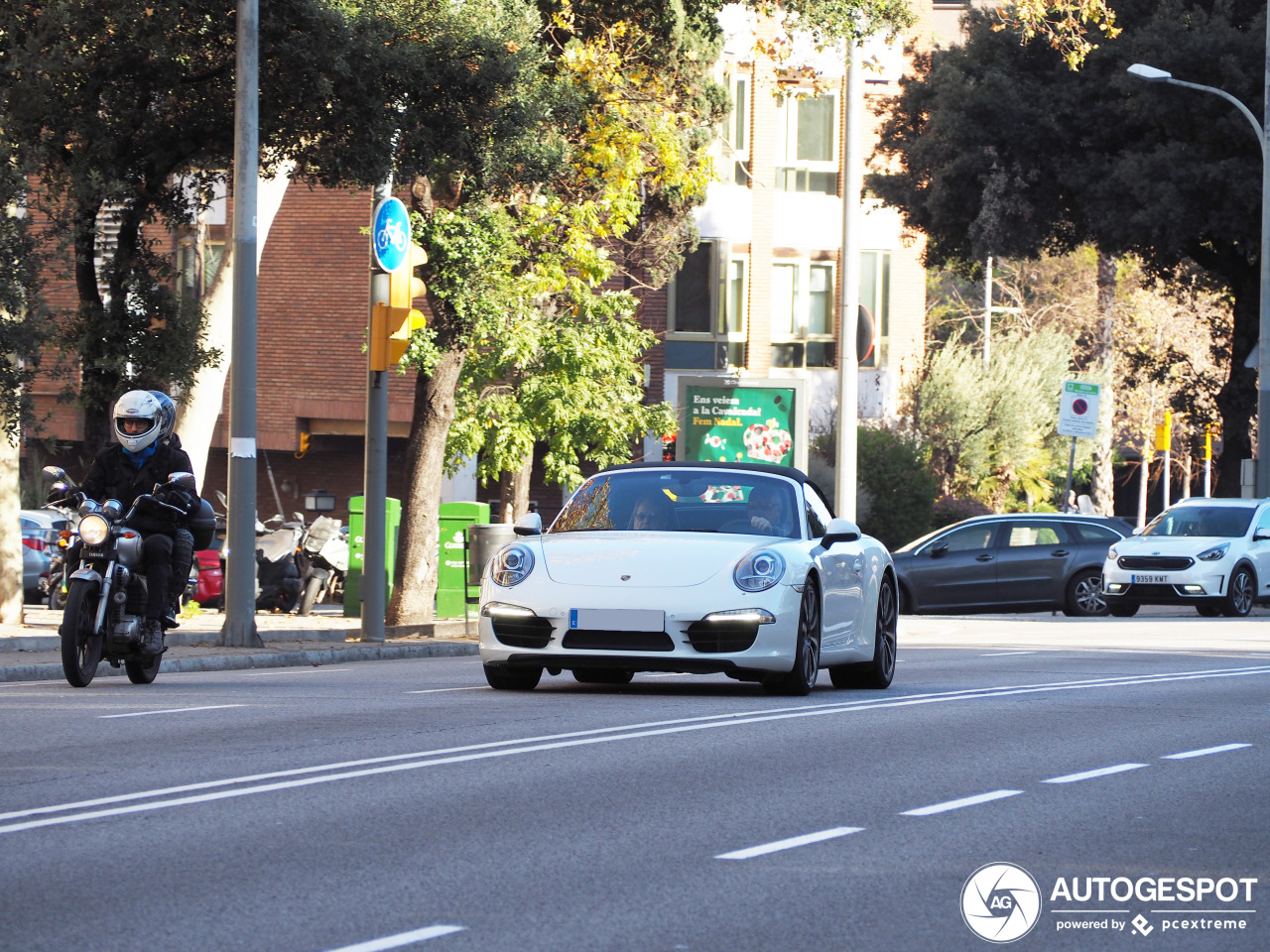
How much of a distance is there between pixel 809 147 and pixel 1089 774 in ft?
114

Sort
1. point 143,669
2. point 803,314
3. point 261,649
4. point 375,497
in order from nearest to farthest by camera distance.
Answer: point 143,669
point 261,649
point 375,497
point 803,314

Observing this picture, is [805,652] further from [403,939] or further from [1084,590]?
[1084,590]

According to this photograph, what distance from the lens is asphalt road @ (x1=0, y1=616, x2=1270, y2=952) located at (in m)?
6.00

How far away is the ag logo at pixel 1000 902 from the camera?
6.09 meters

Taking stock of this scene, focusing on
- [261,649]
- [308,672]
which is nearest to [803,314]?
[261,649]

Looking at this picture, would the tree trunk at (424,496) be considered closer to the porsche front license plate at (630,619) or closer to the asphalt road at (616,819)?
the asphalt road at (616,819)

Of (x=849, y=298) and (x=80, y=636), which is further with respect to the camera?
(x=849, y=298)

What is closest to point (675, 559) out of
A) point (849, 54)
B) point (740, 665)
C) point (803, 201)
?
point (740, 665)

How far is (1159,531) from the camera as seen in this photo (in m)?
29.1

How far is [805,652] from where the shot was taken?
41.5 feet

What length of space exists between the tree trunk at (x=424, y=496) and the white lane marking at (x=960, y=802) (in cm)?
1442

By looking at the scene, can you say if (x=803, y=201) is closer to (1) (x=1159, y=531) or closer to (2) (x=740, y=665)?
(1) (x=1159, y=531)

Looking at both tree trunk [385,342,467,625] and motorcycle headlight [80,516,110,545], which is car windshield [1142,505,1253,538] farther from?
motorcycle headlight [80,516,110,545]

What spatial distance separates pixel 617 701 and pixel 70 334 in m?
7.67
